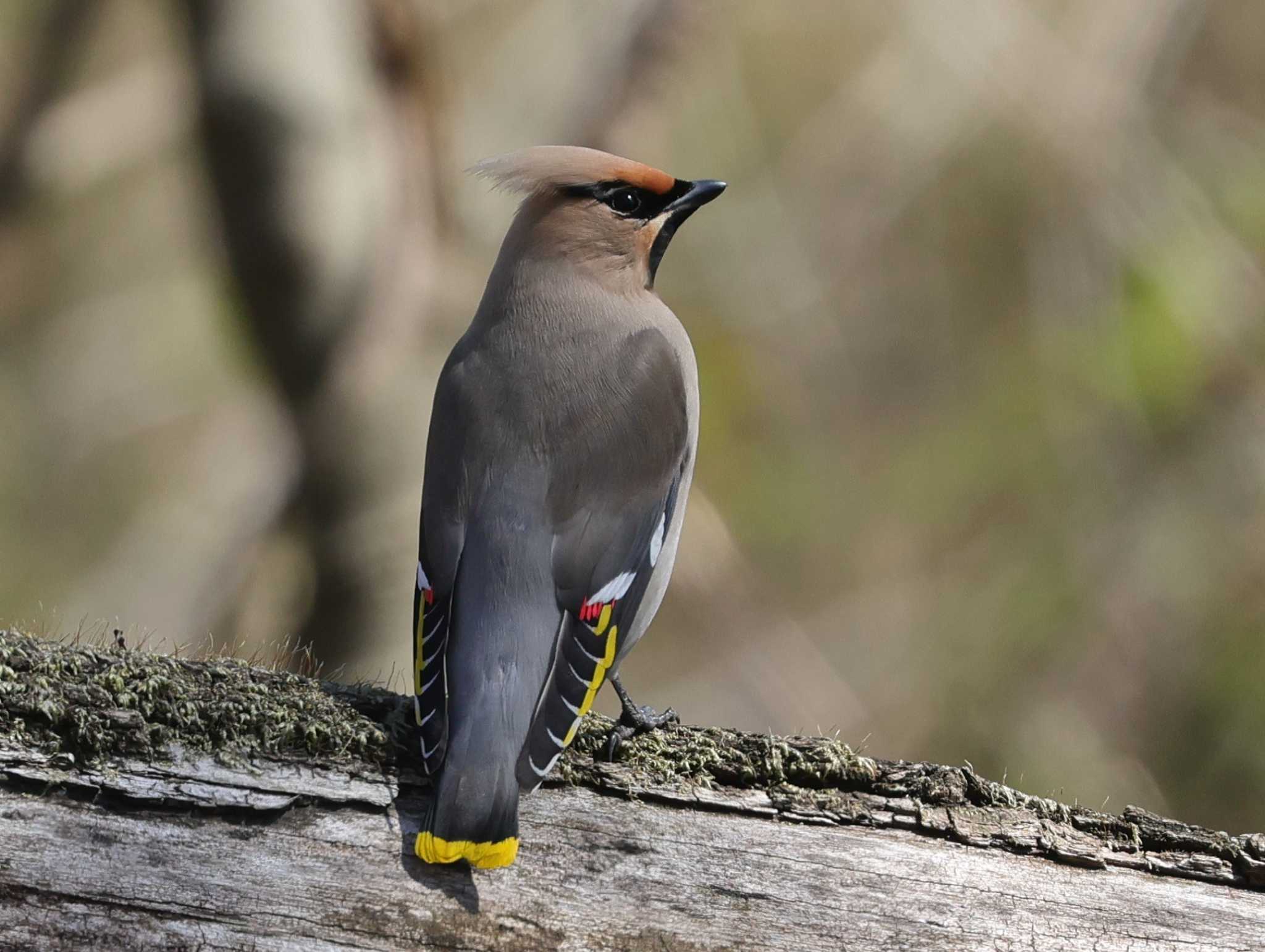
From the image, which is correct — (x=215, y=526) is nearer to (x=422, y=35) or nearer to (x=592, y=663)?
(x=422, y=35)

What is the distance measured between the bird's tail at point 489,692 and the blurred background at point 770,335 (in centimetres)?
377

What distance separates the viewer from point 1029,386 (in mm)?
8805

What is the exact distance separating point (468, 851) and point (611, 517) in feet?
3.48

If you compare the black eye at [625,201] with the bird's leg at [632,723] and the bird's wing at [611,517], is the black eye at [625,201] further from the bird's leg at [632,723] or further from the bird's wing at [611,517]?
the bird's leg at [632,723]

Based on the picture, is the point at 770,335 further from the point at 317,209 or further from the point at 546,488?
the point at 546,488

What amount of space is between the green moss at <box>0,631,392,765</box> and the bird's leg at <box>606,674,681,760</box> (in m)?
0.43

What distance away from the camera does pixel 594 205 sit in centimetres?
404

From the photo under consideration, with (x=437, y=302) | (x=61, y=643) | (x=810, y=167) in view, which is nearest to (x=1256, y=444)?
(x=810, y=167)

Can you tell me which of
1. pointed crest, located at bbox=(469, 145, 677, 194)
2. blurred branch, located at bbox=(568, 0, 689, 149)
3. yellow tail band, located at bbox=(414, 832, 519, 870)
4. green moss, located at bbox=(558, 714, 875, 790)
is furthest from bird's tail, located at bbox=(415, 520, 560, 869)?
blurred branch, located at bbox=(568, 0, 689, 149)

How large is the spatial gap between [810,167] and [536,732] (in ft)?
21.6

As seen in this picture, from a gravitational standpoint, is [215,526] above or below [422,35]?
below

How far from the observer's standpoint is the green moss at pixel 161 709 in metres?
2.57

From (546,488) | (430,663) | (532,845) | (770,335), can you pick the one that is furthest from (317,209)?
(532,845)

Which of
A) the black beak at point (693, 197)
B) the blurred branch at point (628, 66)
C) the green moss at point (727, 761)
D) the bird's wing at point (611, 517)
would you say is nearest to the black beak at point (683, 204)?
the black beak at point (693, 197)
